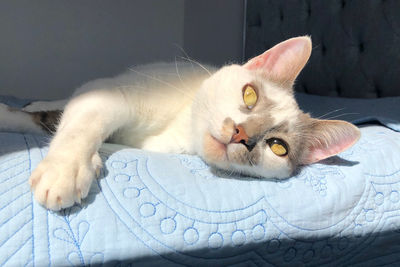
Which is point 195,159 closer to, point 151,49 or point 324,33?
point 324,33

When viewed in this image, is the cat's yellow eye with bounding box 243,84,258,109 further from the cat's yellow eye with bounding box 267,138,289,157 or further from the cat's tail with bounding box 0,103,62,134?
the cat's tail with bounding box 0,103,62,134

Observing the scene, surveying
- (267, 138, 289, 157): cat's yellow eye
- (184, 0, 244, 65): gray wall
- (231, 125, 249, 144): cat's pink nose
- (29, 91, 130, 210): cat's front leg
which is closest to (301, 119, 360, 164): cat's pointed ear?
(267, 138, 289, 157): cat's yellow eye

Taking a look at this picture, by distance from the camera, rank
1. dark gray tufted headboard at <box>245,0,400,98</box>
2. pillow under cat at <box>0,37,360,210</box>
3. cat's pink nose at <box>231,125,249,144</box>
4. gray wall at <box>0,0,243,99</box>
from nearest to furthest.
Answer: pillow under cat at <box>0,37,360,210</box>, cat's pink nose at <box>231,125,249,144</box>, dark gray tufted headboard at <box>245,0,400,98</box>, gray wall at <box>0,0,243,99</box>

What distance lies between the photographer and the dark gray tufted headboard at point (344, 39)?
1646 millimetres

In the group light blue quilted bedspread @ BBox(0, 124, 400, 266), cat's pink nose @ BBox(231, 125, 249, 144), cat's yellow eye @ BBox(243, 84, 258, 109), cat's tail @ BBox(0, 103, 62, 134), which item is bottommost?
light blue quilted bedspread @ BBox(0, 124, 400, 266)

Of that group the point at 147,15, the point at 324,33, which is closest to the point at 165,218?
the point at 324,33

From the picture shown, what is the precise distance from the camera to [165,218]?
2.31ft

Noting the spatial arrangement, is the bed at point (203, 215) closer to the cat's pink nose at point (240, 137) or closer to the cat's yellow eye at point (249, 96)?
the cat's pink nose at point (240, 137)

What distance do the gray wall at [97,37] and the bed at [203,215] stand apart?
6.37ft

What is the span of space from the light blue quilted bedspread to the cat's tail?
18cm

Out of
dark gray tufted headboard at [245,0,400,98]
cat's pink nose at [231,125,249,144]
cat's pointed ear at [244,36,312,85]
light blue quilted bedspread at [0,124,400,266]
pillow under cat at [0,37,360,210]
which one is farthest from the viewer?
dark gray tufted headboard at [245,0,400,98]

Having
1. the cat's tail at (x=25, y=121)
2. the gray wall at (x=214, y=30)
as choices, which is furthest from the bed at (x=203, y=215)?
the gray wall at (x=214, y=30)

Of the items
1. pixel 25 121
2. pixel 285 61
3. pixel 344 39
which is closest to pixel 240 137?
pixel 285 61

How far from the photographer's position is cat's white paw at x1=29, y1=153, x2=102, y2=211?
64 centimetres
